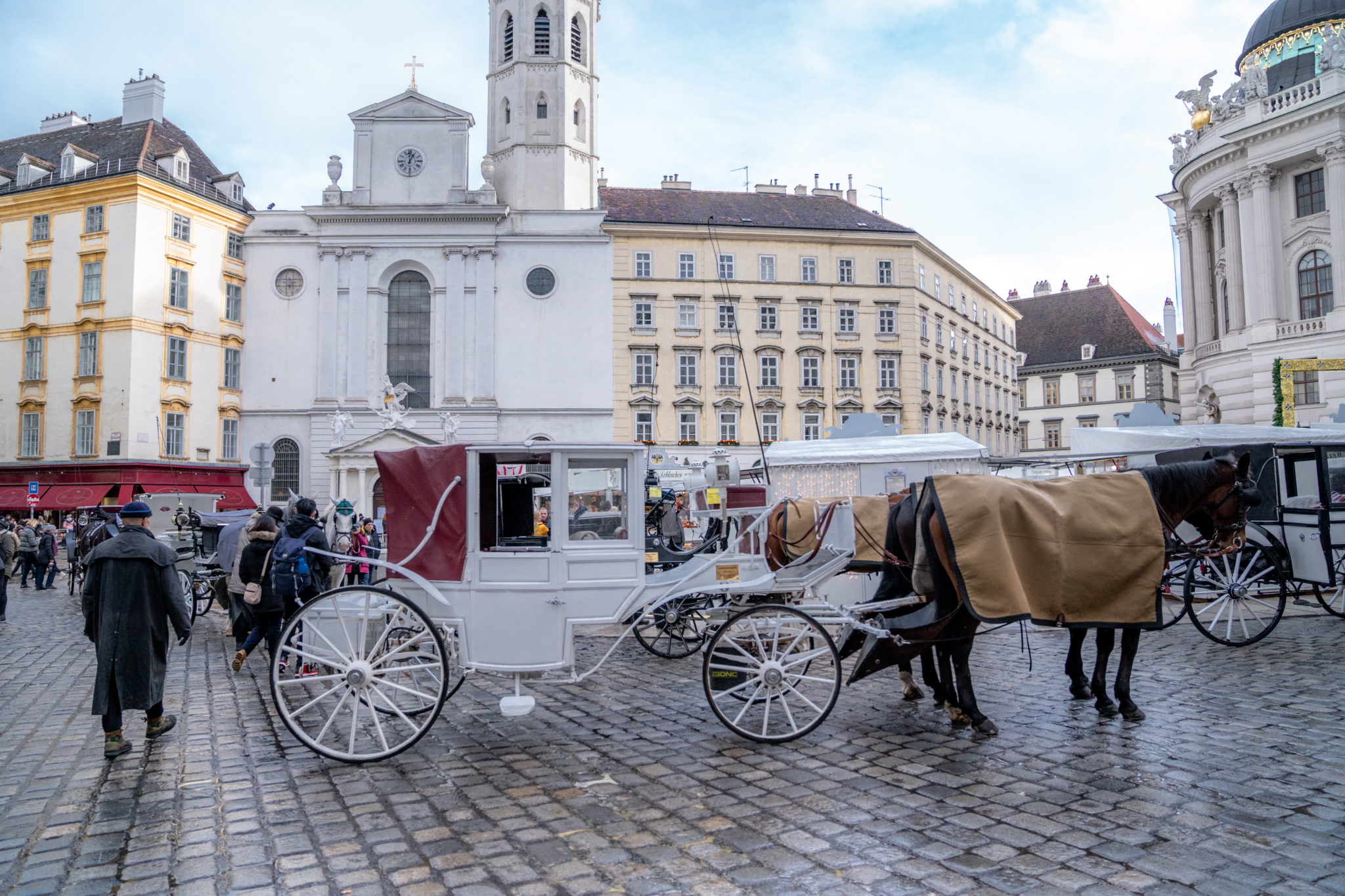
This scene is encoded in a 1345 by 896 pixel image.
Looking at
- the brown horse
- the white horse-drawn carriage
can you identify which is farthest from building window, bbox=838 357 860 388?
the white horse-drawn carriage

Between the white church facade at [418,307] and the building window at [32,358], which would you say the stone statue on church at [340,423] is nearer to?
the white church facade at [418,307]

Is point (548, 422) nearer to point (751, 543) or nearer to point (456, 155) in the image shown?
point (456, 155)

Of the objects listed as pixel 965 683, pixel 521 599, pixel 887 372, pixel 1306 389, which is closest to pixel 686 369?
pixel 887 372

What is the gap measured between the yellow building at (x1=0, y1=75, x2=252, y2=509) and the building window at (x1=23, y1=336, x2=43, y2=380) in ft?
0.21

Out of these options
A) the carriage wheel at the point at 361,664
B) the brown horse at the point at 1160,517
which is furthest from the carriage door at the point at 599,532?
the brown horse at the point at 1160,517

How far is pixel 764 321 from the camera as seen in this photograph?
40.8m

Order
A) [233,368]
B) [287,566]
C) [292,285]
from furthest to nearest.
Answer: [292,285] < [233,368] < [287,566]

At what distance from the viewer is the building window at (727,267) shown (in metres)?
40.5

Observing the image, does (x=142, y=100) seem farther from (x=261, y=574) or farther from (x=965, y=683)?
(x=965, y=683)

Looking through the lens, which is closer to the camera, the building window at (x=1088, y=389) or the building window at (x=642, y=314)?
the building window at (x=642, y=314)

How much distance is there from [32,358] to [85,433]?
4.94m

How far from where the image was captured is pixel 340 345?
1522 inches

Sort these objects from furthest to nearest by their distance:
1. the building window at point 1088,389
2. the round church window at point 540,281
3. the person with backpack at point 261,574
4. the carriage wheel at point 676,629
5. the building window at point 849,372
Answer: the building window at point 1088,389, the building window at point 849,372, the round church window at point 540,281, the carriage wheel at point 676,629, the person with backpack at point 261,574

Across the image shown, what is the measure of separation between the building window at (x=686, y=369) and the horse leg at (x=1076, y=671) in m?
32.7
